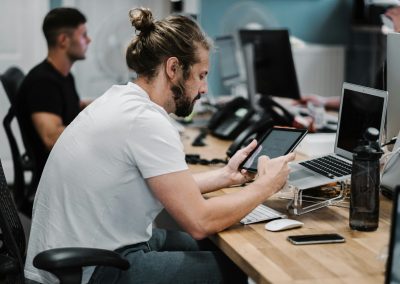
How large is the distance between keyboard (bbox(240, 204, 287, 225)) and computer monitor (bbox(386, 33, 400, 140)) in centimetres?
57

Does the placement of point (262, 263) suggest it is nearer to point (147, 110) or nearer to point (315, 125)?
point (147, 110)

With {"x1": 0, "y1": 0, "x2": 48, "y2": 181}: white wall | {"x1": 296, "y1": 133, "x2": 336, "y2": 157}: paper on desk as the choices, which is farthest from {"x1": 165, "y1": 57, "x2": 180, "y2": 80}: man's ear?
{"x1": 0, "y1": 0, "x2": 48, "y2": 181}: white wall

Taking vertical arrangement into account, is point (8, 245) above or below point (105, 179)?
below

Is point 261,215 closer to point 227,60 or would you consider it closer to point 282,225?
point 282,225

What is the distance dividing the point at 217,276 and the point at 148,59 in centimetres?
64

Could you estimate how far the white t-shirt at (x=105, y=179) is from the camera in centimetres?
194

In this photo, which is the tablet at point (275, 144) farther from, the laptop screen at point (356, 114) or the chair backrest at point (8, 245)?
the chair backrest at point (8, 245)

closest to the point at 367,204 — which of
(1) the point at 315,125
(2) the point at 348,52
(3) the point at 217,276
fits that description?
(3) the point at 217,276

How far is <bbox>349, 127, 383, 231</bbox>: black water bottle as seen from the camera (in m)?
1.95

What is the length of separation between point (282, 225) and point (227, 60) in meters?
2.53

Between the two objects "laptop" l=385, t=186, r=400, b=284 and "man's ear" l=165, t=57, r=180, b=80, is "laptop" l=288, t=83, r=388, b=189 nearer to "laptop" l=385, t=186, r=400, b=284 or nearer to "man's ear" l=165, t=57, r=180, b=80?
"man's ear" l=165, t=57, r=180, b=80

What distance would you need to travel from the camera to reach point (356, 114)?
Answer: 2.37m

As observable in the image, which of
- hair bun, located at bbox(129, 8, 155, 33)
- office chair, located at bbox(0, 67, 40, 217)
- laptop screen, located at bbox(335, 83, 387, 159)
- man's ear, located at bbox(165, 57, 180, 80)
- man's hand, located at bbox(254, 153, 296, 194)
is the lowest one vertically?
office chair, located at bbox(0, 67, 40, 217)

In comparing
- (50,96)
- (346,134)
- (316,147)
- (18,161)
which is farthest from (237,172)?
(18,161)
